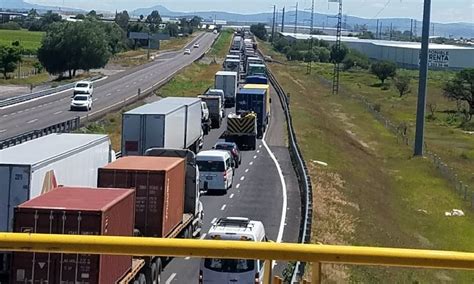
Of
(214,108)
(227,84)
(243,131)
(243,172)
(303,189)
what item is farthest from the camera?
(227,84)

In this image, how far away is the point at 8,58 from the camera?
96375 mm

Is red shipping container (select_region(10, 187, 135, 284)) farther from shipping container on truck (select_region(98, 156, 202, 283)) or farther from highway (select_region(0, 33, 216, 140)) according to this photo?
highway (select_region(0, 33, 216, 140))

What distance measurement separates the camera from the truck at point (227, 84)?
68.9m

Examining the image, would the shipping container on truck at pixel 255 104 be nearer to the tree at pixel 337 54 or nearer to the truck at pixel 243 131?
the truck at pixel 243 131

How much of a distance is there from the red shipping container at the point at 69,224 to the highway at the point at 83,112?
3285 centimetres

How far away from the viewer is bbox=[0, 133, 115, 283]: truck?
18172 millimetres

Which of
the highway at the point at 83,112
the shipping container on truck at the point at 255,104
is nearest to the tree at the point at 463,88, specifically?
the highway at the point at 83,112

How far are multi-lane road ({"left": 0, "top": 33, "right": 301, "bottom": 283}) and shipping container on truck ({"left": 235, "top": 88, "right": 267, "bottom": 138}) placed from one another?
1.12m

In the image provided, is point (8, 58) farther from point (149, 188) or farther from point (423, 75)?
point (149, 188)

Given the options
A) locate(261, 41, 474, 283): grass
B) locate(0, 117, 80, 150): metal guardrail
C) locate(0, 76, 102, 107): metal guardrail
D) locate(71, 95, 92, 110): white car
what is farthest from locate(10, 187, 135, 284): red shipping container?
locate(0, 76, 102, 107): metal guardrail

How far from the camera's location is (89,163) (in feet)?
75.9

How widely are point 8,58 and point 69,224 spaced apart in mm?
85568

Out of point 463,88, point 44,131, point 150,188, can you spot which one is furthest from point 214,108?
point 463,88

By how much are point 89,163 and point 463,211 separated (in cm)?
2101
